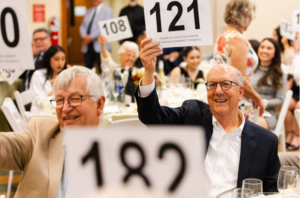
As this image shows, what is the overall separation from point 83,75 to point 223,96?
0.78m

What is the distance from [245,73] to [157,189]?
2186 mm

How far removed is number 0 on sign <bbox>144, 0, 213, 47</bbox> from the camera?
1950 millimetres

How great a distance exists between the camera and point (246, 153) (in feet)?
6.66

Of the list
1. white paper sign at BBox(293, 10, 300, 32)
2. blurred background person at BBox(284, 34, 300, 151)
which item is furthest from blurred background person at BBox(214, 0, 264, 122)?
white paper sign at BBox(293, 10, 300, 32)

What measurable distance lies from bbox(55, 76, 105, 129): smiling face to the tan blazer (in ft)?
0.27

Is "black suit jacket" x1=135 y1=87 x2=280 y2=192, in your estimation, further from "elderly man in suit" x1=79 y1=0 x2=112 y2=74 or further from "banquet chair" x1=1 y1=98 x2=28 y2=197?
"elderly man in suit" x1=79 y1=0 x2=112 y2=74

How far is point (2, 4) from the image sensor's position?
246cm

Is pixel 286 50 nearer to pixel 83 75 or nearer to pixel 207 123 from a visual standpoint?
pixel 207 123

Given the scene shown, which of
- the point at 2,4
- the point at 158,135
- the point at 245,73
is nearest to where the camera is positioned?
the point at 158,135

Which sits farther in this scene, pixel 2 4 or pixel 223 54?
pixel 223 54

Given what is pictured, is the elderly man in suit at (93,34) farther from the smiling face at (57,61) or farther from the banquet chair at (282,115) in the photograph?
the banquet chair at (282,115)

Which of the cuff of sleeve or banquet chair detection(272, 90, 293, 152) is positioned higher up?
the cuff of sleeve

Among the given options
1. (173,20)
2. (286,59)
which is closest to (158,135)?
(173,20)

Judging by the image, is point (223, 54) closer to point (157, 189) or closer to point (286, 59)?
point (157, 189)
